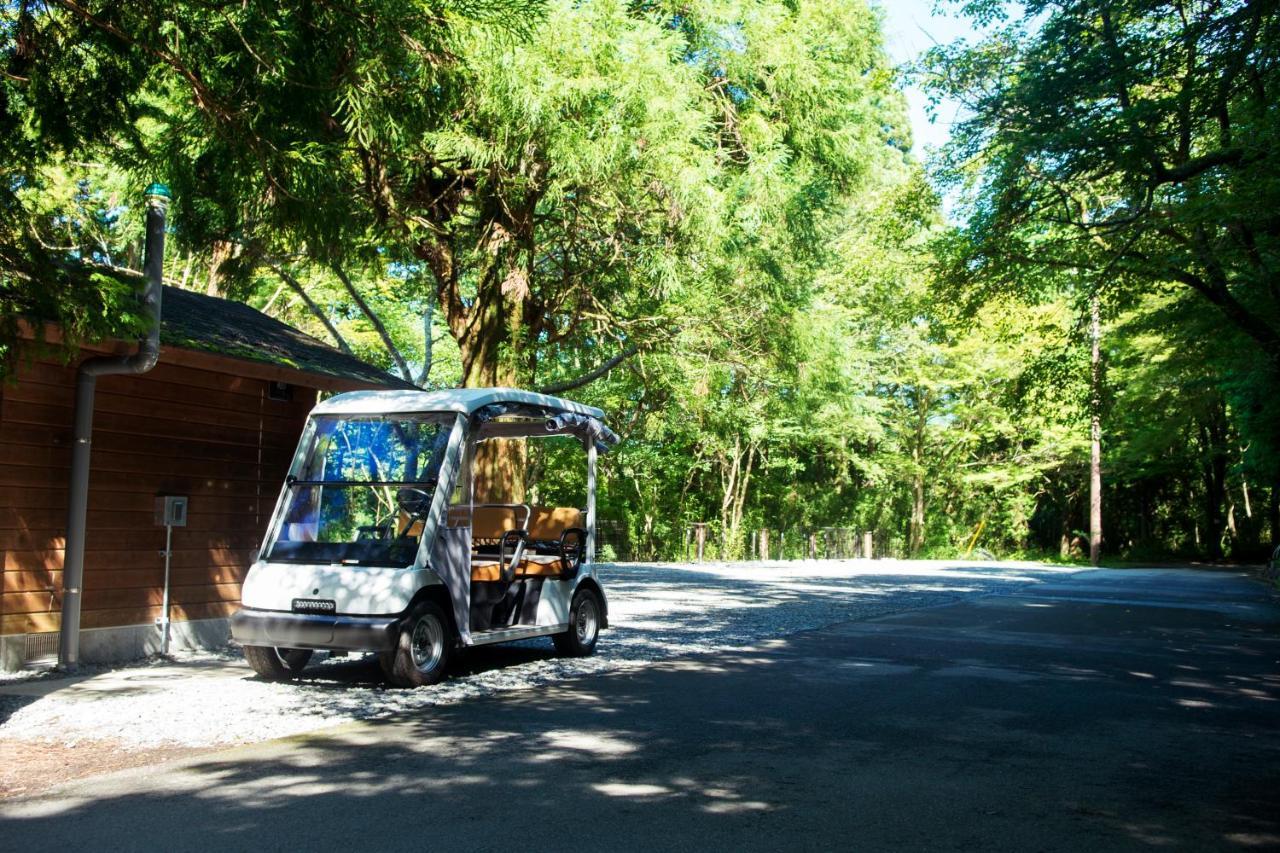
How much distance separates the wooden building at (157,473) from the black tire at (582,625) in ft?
11.6

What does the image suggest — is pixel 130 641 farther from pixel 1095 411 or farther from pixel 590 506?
pixel 1095 411

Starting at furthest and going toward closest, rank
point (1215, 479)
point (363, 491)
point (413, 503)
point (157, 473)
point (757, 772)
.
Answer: point (1215, 479) → point (157, 473) → point (363, 491) → point (413, 503) → point (757, 772)

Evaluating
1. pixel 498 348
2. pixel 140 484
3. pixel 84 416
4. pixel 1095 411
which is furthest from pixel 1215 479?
pixel 84 416

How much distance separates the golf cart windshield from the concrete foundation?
2.06 meters

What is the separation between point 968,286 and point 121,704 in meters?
16.4

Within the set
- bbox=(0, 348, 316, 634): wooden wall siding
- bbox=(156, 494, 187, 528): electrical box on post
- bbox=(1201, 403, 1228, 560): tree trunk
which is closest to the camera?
bbox=(0, 348, 316, 634): wooden wall siding

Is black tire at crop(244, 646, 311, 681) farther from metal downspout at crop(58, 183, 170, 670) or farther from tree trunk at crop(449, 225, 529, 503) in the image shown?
tree trunk at crop(449, 225, 529, 503)

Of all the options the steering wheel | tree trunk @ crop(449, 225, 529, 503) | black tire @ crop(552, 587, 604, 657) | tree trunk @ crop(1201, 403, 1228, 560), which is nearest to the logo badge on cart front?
the steering wheel

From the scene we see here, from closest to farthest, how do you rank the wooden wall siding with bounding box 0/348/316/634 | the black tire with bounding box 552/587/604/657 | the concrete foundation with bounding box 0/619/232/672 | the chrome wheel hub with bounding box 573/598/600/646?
the concrete foundation with bounding box 0/619/232/672 < the wooden wall siding with bounding box 0/348/316/634 < the black tire with bounding box 552/587/604/657 < the chrome wheel hub with bounding box 573/598/600/646

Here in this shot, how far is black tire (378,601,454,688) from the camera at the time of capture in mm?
8516

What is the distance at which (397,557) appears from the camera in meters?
8.86

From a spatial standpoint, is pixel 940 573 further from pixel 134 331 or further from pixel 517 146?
pixel 134 331

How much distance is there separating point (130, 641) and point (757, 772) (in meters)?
6.80

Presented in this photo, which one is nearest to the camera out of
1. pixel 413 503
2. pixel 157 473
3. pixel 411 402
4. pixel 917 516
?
pixel 413 503
